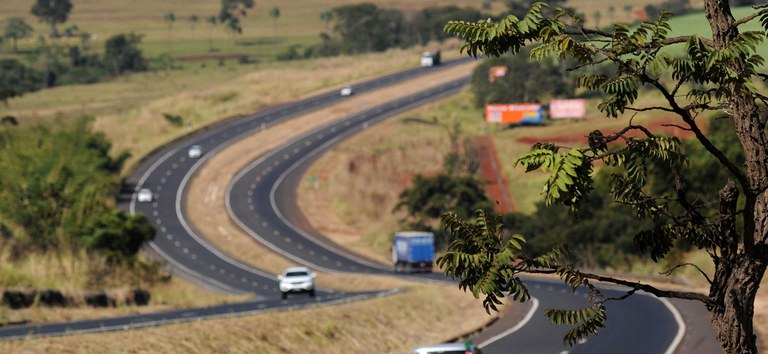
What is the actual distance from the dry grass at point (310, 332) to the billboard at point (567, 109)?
319 feet

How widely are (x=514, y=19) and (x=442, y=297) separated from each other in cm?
3875

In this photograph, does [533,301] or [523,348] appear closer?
[523,348]

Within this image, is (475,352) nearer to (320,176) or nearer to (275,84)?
(320,176)

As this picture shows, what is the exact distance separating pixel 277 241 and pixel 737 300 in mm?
94896

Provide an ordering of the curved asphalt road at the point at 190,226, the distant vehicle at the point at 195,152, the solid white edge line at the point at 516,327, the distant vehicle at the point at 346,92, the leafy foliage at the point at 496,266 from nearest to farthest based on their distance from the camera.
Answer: the leafy foliage at the point at 496,266, the solid white edge line at the point at 516,327, the curved asphalt road at the point at 190,226, the distant vehicle at the point at 195,152, the distant vehicle at the point at 346,92

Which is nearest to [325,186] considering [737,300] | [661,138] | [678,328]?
[678,328]

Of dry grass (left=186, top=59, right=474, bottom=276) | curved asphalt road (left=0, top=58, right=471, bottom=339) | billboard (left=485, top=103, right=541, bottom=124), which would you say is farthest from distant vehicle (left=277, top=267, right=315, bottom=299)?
billboard (left=485, top=103, right=541, bottom=124)

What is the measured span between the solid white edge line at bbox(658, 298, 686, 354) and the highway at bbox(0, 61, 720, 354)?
0.11 m

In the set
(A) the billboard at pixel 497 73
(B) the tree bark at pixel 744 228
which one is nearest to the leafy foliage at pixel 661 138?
(B) the tree bark at pixel 744 228

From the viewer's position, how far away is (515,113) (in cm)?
14338

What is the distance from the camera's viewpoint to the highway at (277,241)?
40656 mm

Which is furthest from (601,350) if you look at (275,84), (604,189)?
(275,84)

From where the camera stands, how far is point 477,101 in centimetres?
15600

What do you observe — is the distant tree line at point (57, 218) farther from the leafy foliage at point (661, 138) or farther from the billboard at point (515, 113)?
the billboard at point (515, 113)
